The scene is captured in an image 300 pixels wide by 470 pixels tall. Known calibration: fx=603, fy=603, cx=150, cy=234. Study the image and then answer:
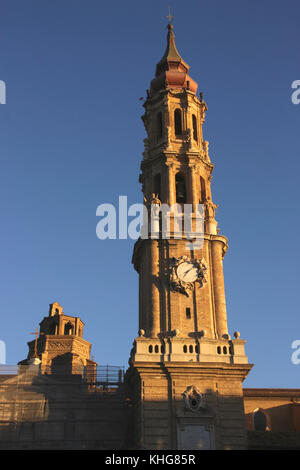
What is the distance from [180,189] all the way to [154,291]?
11601mm

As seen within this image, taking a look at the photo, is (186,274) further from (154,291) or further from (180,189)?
(180,189)

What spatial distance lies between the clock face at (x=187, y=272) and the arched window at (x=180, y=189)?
25.1 feet

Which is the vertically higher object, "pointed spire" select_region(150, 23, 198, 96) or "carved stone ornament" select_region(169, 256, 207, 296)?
"pointed spire" select_region(150, 23, 198, 96)

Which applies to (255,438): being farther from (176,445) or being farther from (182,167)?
(182,167)

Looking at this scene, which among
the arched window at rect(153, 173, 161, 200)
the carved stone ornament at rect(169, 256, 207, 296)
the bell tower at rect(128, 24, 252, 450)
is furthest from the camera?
the arched window at rect(153, 173, 161, 200)

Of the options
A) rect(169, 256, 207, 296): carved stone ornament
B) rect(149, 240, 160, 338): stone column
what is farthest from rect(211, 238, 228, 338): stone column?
rect(149, 240, 160, 338): stone column

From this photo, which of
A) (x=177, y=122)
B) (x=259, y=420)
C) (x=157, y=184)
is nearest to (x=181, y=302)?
(x=157, y=184)

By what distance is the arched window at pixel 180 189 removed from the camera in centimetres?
5386

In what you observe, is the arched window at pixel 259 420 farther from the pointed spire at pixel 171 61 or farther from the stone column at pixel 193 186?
the pointed spire at pixel 171 61

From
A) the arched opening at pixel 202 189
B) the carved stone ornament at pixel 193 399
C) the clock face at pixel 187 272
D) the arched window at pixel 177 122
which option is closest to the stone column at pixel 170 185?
the arched opening at pixel 202 189

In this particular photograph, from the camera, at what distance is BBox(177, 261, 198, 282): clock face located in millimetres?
47406

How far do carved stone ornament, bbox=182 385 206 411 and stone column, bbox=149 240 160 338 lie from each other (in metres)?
5.17

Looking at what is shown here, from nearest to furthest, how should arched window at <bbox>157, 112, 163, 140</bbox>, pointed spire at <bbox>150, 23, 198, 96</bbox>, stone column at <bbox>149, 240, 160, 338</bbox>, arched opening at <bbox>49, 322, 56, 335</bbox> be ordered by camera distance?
stone column at <bbox>149, 240, 160, 338</bbox>, arched window at <bbox>157, 112, 163, 140</bbox>, pointed spire at <bbox>150, 23, 198, 96</bbox>, arched opening at <bbox>49, 322, 56, 335</bbox>

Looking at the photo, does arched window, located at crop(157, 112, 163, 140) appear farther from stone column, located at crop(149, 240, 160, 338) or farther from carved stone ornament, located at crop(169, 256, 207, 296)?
carved stone ornament, located at crop(169, 256, 207, 296)
